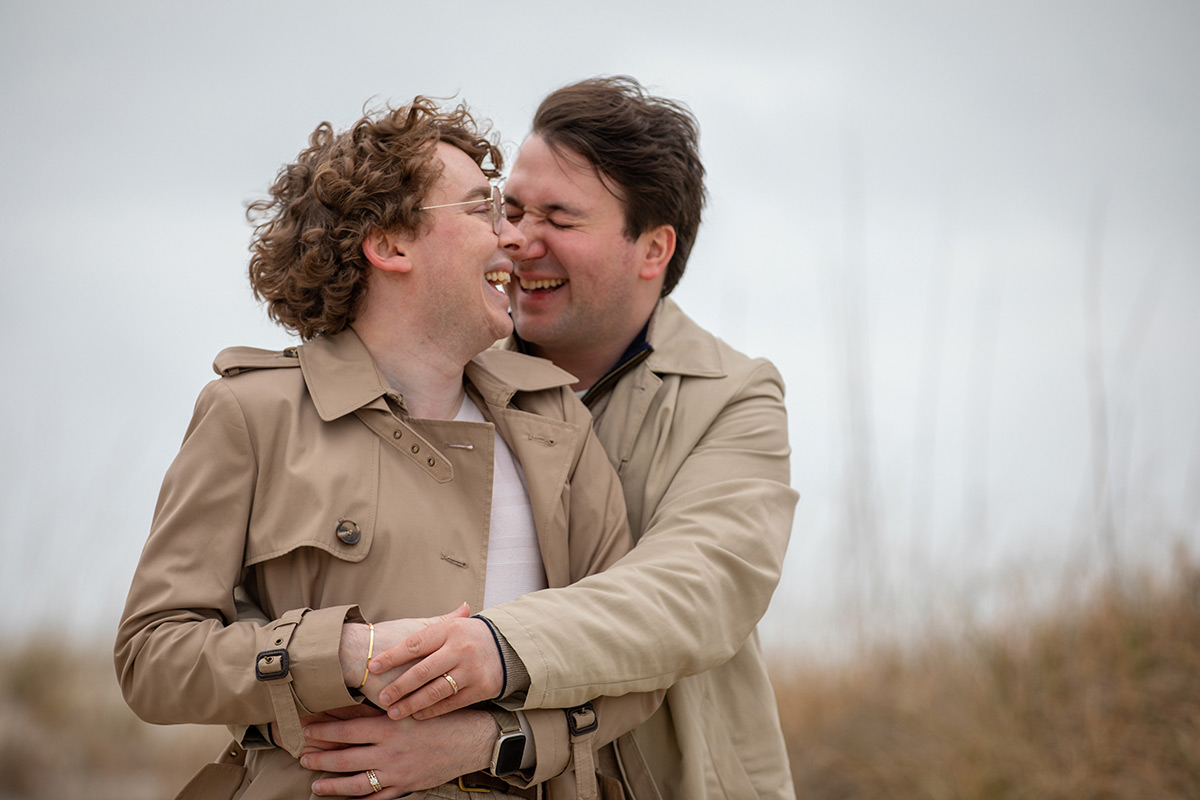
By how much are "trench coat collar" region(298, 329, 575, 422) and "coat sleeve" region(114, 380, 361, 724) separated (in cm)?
17

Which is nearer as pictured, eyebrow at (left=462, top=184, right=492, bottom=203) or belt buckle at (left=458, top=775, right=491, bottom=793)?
belt buckle at (left=458, top=775, right=491, bottom=793)

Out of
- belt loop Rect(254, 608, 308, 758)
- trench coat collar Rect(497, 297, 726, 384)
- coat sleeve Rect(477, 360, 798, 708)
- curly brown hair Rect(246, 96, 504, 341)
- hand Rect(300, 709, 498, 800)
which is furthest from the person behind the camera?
trench coat collar Rect(497, 297, 726, 384)

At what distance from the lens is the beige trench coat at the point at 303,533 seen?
1751 millimetres

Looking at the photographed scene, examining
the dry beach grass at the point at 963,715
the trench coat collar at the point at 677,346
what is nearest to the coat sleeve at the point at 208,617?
the trench coat collar at the point at 677,346

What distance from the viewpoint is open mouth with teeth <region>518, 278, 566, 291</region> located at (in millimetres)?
2918

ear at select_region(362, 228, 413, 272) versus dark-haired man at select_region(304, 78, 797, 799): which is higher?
ear at select_region(362, 228, 413, 272)

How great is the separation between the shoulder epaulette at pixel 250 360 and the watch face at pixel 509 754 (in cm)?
83

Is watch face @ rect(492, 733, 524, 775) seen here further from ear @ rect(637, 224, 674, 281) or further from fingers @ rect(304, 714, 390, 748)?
ear @ rect(637, 224, 674, 281)

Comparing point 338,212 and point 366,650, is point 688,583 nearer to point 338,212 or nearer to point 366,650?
point 366,650

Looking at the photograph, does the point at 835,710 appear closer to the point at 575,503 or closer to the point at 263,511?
the point at 575,503

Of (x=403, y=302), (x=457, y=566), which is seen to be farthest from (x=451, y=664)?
(x=403, y=302)

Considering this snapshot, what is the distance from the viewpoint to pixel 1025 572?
4449 mm

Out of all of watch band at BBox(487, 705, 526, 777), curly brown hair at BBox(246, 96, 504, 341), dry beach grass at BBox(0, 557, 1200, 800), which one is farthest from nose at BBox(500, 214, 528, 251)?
dry beach grass at BBox(0, 557, 1200, 800)

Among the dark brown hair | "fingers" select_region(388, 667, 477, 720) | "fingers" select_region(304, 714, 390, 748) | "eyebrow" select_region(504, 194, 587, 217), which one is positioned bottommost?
"fingers" select_region(304, 714, 390, 748)
